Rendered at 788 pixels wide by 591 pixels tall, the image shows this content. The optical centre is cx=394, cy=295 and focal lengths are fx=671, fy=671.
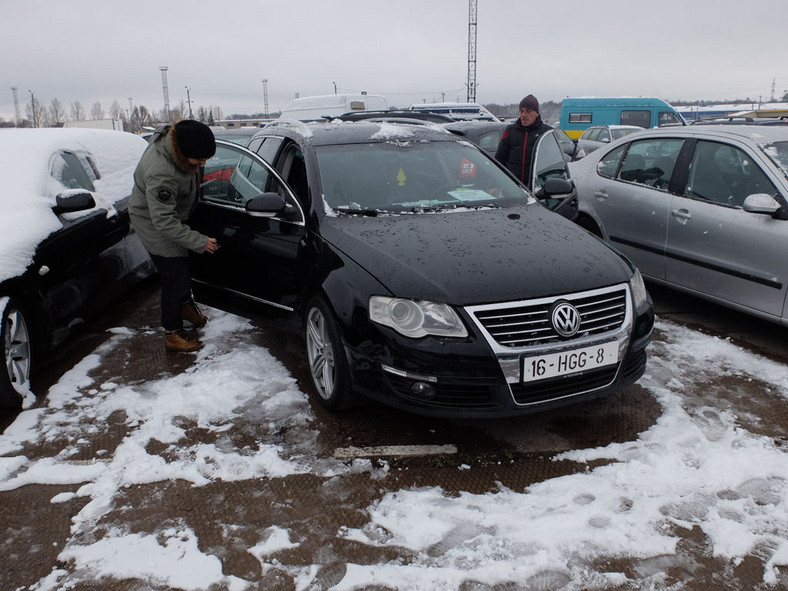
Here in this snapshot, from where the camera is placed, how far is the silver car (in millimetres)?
4547

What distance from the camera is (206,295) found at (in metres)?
5.06

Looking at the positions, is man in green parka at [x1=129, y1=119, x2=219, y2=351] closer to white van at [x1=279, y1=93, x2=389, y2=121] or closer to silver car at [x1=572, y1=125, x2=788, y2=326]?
silver car at [x1=572, y1=125, x2=788, y2=326]

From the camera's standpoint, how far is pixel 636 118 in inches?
851

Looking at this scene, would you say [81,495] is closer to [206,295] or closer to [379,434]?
[379,434]

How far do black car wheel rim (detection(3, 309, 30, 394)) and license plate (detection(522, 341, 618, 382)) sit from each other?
2864 mm

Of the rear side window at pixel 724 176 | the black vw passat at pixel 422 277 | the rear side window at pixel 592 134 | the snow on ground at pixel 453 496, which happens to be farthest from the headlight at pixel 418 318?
the rear side window at pixel 592 134

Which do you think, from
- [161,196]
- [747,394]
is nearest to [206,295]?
[161,196]

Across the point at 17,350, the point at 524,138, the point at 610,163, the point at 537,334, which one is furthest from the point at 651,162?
the point at 17,350

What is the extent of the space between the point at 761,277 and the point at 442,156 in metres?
2.32

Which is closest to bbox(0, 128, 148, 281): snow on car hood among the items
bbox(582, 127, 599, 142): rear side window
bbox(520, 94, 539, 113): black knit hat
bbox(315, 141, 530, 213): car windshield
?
bbox(315, 141, 530, 213): car windshield

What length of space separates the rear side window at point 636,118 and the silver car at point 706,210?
55.1ft

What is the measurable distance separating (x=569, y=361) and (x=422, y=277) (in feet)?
2.64

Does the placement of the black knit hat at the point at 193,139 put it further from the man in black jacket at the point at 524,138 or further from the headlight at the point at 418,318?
the man in black jacket at the point at 524,138

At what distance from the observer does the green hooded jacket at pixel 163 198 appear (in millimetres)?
4387
